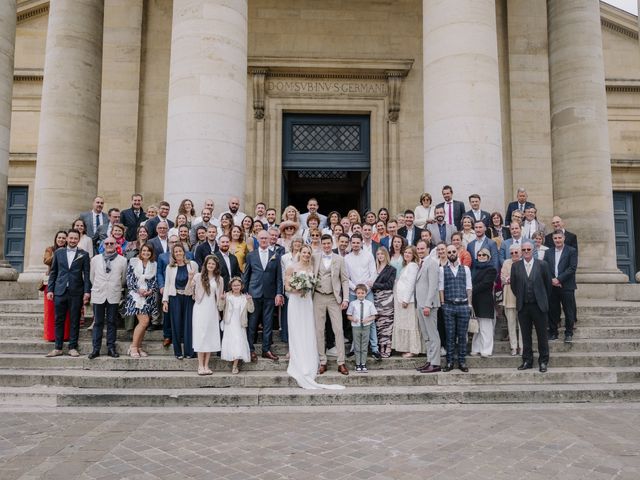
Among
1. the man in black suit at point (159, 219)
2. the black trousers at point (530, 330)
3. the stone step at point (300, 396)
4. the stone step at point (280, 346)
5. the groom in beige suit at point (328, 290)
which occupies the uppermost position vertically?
the man in black suit at point (159, 219)

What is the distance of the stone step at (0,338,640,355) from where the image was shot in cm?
808

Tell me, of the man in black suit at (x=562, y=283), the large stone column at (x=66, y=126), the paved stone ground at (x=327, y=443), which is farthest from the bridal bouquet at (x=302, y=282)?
the large stone column at (x=66, y=126)

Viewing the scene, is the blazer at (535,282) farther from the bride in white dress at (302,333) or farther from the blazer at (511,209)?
the bride in white dress at (302,333)

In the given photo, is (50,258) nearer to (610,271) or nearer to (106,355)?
(106,355)

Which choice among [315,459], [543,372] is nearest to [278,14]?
[543,372]

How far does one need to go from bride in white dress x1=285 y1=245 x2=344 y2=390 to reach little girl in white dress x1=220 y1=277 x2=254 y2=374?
69 centimetres

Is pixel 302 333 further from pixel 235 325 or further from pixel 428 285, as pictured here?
pixel 428 285

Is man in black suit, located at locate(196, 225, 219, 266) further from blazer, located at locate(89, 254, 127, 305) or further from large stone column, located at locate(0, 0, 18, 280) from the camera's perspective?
→ large stone column, located at locate(0, 0, 18, 280)

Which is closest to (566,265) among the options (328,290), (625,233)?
(328,290)

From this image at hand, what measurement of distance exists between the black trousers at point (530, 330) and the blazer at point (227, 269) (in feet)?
15.0

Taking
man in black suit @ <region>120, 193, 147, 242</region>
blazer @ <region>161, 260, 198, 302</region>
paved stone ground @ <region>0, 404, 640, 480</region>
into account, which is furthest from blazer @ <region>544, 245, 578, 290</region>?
man in black suit @ <region>120, 193, 147, 242</region>

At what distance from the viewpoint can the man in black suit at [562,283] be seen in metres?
8.38

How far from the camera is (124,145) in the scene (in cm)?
1501

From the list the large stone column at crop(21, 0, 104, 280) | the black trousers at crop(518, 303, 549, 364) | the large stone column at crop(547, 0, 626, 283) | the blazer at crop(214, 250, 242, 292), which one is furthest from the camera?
the large stone column at crop(21, 0, 104, 280)
